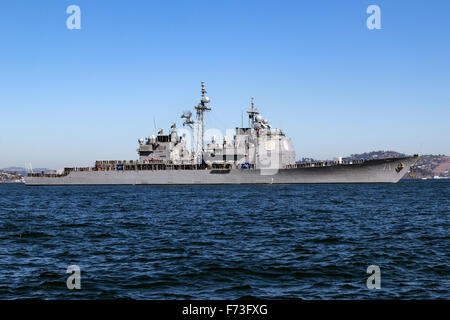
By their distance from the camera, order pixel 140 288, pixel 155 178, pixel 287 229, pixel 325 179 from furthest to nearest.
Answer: pixel 155 178, pixel 325 179, pixel 287 229, pixel 140 288

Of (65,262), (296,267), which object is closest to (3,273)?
(65,262)

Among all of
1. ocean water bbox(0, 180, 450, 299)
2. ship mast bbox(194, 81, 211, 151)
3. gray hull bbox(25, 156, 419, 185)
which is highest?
ship mast bbox(194, 81, 211, 151)

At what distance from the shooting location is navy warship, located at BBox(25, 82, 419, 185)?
232 ft

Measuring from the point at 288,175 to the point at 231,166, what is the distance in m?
11.8

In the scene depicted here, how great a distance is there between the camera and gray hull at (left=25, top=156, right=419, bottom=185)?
69875 millimetres

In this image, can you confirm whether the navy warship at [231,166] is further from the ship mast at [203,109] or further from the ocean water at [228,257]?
the ocean water at [228,257]

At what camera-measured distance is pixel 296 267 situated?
12609 millimetres

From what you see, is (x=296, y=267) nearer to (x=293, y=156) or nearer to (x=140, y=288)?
(x=140, y=288)

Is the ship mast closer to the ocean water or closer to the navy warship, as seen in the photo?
the navy warship

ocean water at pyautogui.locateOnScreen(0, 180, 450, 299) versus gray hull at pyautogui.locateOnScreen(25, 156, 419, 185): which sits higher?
gray hull at pyautogui.locateOnScreen(25, 156, 419, 185)

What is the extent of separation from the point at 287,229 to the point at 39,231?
13.2 m

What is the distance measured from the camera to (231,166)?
7775cm

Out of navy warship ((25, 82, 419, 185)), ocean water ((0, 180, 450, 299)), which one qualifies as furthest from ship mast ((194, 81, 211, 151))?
ocean water ((0, 180, 450, 299))

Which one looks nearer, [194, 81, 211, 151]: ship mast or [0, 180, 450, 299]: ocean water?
[0, 180, 450, 299]: ocean water
